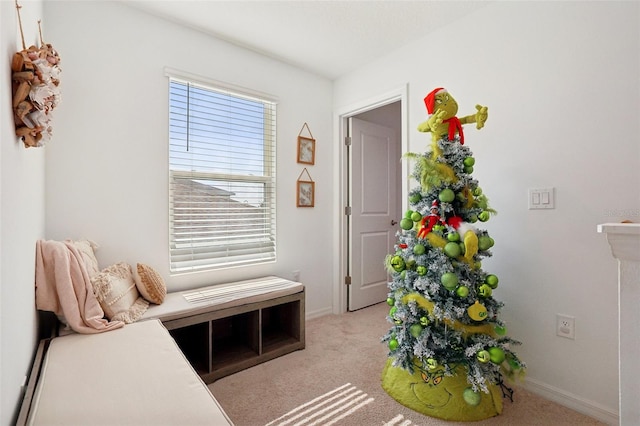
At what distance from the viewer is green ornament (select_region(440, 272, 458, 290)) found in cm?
156

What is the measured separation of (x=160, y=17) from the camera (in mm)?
2311

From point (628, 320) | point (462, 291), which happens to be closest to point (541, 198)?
point (462, 291)

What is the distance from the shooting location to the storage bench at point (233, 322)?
6.52 feet

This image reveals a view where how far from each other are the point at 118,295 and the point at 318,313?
1.98 meters

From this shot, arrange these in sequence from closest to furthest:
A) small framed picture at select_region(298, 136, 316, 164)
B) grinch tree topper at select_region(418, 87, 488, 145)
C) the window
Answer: grinch tree topper at select_region(418, 87, 488, 145), the window, small framed picture at select_region(298, 136, 316, 164)

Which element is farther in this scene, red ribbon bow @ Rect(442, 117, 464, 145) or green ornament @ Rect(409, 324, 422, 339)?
red ribbon bow @ Rect(442, 117, 464, 145)

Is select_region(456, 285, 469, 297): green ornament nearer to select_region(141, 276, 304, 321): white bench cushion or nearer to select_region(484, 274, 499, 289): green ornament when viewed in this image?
select_region(484, 274, 499, 289): green ornament

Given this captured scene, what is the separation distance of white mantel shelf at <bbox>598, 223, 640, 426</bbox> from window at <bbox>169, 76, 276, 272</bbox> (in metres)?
2.38

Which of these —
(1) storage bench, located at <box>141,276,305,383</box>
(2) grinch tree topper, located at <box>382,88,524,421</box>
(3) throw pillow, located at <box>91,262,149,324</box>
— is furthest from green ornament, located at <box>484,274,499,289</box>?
(3) throw pillow, located at <box>91,262,149,324</box>

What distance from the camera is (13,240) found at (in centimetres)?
97

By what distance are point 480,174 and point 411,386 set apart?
145cm

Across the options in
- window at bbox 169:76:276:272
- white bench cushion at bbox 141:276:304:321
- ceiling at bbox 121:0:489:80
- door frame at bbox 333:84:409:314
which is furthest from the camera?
door frame at bbox 333:84:409:314

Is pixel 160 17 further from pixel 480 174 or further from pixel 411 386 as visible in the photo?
pixel 411 386

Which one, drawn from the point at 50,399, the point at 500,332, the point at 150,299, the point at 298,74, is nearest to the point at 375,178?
the point at 298,74
